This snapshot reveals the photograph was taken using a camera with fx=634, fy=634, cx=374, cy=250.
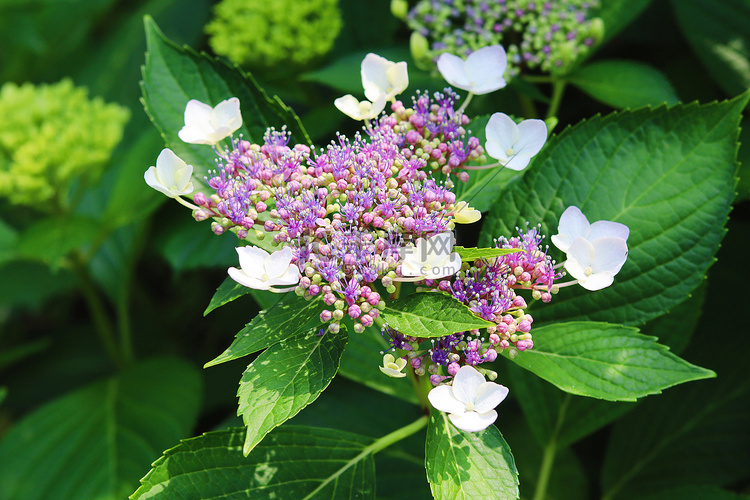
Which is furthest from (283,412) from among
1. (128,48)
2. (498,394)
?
(128,48)

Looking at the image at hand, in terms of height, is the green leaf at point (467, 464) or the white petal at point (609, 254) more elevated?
the white petal at point (609, 254)

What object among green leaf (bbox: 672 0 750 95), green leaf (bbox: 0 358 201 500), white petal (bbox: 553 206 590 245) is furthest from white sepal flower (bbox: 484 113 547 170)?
green leaf (bbox: 0 358 201 500)

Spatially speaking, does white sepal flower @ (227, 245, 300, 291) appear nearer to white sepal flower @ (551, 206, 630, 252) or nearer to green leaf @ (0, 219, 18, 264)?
white sepal flower @ (551, 206, 630, 252)

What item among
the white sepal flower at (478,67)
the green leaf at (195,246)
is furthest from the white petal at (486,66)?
the green leaf at (195,246)

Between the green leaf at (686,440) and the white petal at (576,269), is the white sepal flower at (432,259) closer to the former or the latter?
the white petal at (576,269)

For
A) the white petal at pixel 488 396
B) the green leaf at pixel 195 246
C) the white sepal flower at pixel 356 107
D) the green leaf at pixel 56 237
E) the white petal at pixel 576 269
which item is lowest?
the green leaf at pixel 195 246

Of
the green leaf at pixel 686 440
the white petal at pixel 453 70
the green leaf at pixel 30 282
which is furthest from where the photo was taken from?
the green leaf at pixel 30 282
